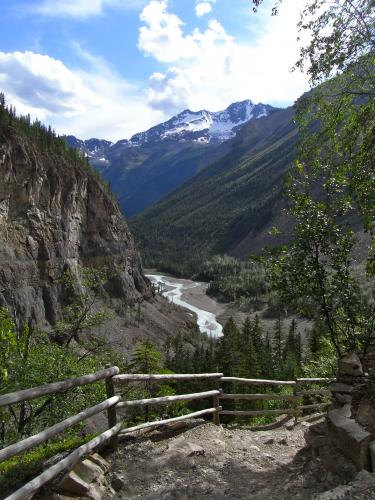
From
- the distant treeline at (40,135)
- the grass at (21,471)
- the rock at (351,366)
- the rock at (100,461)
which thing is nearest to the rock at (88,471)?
the rock at (100,461)

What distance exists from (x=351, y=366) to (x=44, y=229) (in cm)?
8124

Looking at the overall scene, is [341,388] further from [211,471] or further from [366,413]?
[211,471]

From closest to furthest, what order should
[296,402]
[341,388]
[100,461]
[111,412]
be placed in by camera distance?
1. [100,461]
2. [111,412]
3. [341,388]
4. [296,402]

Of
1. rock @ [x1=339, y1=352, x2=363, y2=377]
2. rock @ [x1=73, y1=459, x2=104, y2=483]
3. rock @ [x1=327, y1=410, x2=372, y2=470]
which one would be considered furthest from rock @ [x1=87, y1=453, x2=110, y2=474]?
rock @ [x1=339, y1=352, x2=363, y2=377]

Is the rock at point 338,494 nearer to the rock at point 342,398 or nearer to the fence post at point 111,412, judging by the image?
the rock at point 342,398

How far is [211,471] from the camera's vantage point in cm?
866

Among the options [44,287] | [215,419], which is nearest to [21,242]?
[44,287]

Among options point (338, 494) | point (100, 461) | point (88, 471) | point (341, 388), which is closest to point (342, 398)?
point (341, 388)

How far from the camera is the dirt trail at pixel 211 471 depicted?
25.0 feet

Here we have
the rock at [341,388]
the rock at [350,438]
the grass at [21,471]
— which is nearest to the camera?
the grass at [21,471]

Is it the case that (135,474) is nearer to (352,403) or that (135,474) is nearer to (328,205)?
(352,403)

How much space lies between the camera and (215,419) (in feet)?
41.9

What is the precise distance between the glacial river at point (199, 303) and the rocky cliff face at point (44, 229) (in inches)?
1265

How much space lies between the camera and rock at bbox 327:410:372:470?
7320 millimetres
